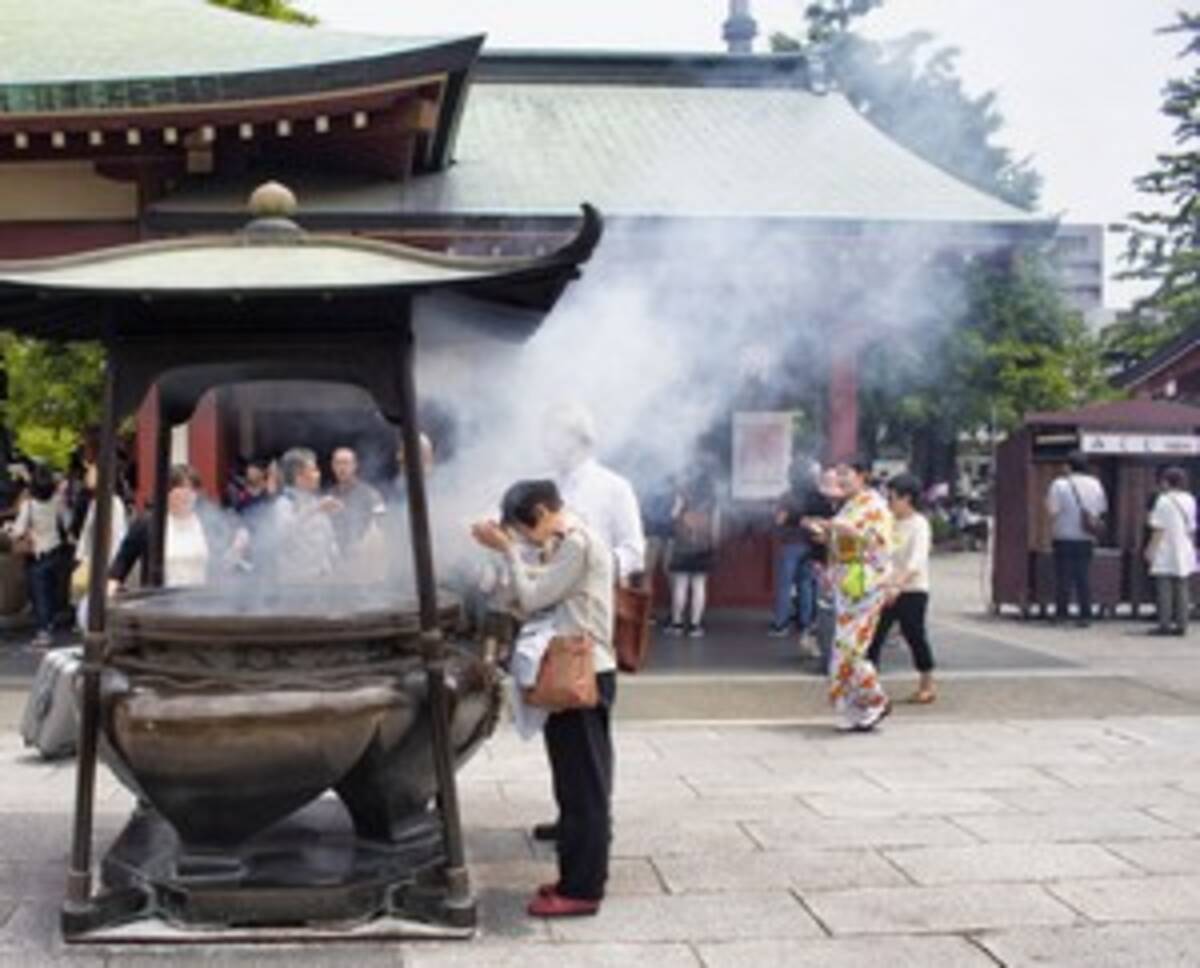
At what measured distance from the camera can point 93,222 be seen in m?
10.4

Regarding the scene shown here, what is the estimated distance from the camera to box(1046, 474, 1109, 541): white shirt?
40.7 ft

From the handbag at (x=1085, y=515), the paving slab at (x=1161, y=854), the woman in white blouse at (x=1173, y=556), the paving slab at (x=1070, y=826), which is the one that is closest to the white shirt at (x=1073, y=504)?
the handbag at (x=1085, y=515)

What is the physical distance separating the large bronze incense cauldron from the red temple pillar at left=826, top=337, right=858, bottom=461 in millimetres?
7209

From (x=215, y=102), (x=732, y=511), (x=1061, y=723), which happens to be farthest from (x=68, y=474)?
(x=1061, y=723)

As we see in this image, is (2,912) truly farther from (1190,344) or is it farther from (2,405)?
(1190,344)

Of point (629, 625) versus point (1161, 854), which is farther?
point (1161, 854)

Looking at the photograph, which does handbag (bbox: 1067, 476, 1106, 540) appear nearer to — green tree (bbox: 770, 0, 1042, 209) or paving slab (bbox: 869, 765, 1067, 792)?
paving slab (bbox: 869, 765, 1067, 792)

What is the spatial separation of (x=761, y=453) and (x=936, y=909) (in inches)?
313

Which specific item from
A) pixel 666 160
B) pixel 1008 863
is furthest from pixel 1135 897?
pixel 666 160

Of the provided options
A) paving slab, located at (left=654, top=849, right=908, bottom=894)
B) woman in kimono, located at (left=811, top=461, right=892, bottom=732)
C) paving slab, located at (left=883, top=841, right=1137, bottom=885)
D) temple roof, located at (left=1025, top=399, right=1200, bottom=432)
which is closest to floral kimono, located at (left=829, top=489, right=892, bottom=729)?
woman in kimono, located at (left=811, top=461, right=892, bottom=732)

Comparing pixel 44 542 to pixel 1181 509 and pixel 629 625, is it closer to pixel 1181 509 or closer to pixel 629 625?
pixel 629 625

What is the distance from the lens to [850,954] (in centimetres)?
401

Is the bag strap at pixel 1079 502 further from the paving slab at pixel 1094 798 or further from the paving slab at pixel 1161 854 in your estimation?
the paving slab at pixel 1161 854

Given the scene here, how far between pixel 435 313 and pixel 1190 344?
1758 centimetres
